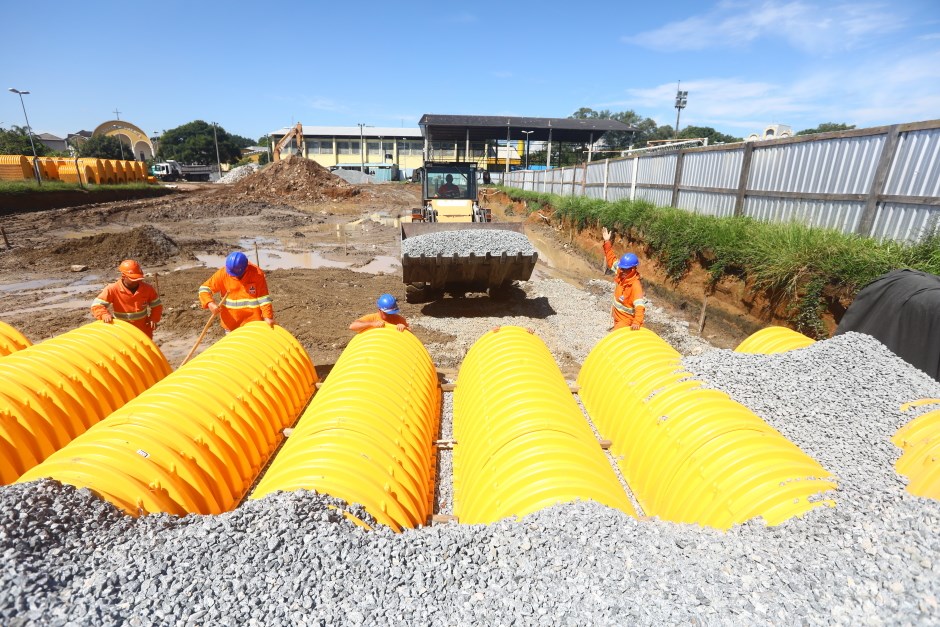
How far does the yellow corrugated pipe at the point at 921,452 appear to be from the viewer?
306 centimetres

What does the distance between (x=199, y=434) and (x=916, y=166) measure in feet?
35.0

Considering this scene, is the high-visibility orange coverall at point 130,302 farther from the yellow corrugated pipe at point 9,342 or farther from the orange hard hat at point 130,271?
the yellow corrugated pipe at point 9,342

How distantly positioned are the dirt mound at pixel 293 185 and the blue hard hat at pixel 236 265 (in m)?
38.3

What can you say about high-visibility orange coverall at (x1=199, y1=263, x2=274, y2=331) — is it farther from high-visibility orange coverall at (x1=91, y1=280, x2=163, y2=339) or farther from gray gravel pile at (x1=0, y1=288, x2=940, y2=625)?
gray gravel pile at (x1=0, y1=288, x2=940, y2=625)

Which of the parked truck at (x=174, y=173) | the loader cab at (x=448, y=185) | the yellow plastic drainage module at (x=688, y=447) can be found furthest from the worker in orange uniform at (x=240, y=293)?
the parked truck at (x=174, y=173)

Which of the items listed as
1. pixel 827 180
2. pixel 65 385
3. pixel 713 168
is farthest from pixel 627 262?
pixel 65 385

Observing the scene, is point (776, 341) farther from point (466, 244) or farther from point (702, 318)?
point (466, 244)

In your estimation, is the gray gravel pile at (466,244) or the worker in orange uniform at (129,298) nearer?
the worker in orange uniform at (129,298)

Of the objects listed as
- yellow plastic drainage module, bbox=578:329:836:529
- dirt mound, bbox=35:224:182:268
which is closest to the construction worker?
yellow plastic drainage module, bbox=578:329:836:529

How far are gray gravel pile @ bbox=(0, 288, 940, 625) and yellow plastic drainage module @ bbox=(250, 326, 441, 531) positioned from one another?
38cm

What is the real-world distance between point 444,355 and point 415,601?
656 cm

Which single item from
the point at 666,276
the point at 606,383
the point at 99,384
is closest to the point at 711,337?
the point at 666,276

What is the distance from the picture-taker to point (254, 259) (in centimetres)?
1889

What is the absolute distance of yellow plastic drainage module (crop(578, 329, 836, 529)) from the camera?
3.32 meters
